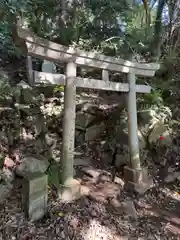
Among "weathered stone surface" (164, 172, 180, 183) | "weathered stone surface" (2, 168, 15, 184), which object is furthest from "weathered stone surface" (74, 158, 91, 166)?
"weathered stone surface" (164, 172, 180, 183)

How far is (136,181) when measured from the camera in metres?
3.74

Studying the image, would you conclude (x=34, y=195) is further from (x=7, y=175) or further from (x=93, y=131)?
(x=93, y=131)

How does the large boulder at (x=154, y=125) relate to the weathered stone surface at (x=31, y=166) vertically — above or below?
above

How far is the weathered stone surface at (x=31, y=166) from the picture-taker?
113 inches

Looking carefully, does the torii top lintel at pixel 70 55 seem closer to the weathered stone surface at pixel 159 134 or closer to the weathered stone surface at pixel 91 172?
the weathered stone surface at pixel 159 134

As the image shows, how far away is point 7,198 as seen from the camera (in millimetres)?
2525

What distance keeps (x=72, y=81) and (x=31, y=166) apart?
143cm

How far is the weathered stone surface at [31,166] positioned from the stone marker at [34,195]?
1.77 feet

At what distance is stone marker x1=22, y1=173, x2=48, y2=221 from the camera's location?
228cm

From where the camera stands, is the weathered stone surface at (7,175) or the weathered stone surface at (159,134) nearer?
the weathered stone surface at (7,175)

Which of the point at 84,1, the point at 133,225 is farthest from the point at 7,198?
the point at 84,1

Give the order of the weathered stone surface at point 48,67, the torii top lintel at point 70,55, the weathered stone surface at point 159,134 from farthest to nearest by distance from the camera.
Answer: the weathered stone surface at point 48,67
the weathered stone surface at point 159,134
the torii top lintel at point 70,55

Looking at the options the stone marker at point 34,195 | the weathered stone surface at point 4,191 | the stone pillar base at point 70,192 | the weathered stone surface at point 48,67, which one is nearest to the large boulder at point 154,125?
the stone pillar base at point 70,192

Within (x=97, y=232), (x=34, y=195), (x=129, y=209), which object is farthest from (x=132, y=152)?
(x=34, y=195)
